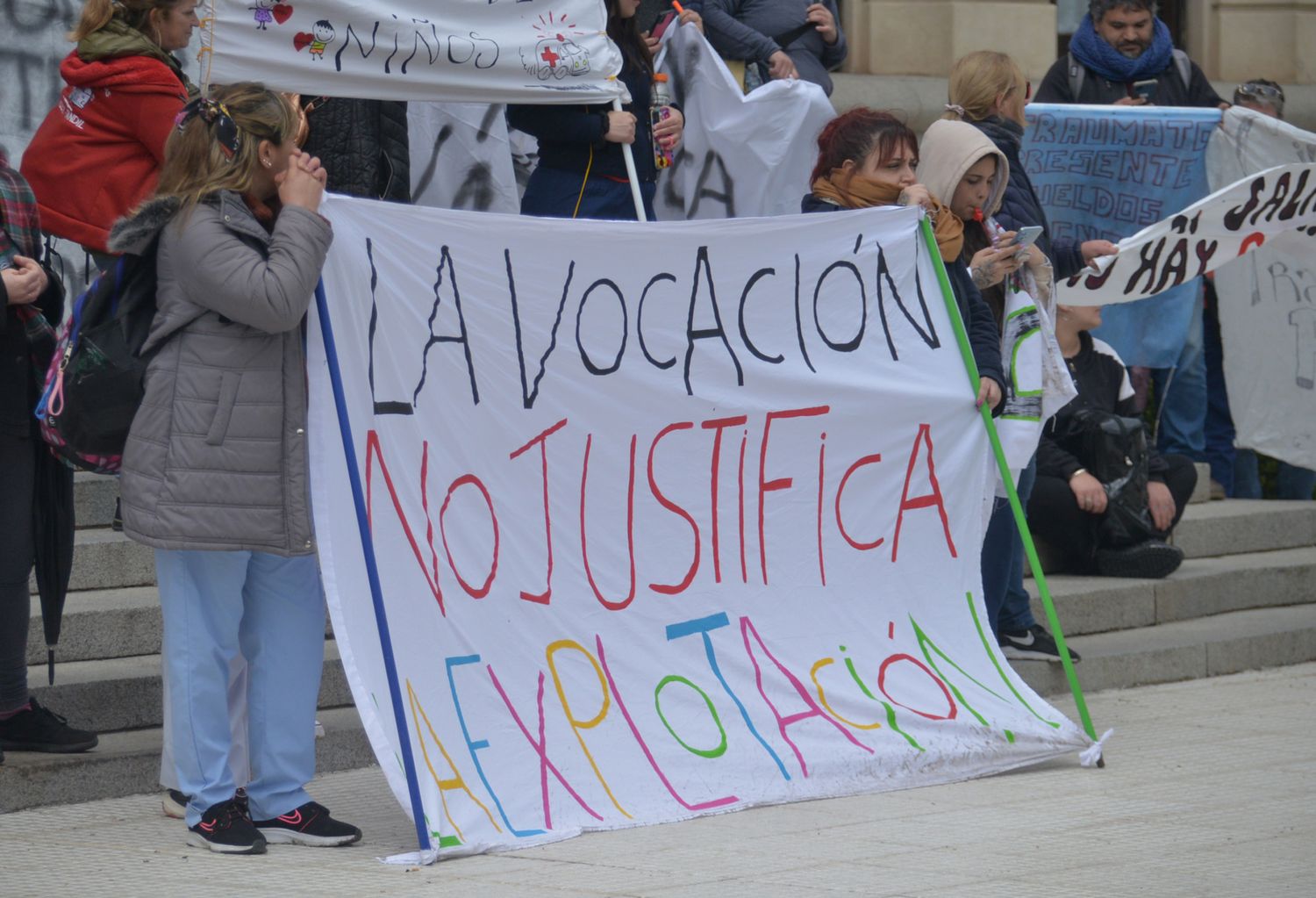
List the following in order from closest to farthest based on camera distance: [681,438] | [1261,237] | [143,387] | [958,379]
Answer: [143,387] < [681,438] < [958,379] < [1261,237]

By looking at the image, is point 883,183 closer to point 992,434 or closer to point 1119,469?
point 992,434

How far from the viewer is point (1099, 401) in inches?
311

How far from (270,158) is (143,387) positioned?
0.62 m

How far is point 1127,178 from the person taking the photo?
29.3 ft

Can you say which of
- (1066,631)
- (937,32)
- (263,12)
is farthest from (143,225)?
(937,32)

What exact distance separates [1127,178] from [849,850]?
5.25 metres

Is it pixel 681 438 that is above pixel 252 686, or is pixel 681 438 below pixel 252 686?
above

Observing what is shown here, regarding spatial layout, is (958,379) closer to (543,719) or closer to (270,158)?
(543,719)

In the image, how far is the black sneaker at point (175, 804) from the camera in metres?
4.82

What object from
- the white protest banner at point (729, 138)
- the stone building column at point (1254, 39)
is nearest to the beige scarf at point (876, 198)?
the white protest banner at point (729, 138)

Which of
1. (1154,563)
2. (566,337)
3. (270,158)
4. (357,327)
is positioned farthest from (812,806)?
(1154,563)

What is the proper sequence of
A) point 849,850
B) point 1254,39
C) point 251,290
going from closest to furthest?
point 251,290
point 849,850
point 1254,39

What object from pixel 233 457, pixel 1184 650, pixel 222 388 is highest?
pixel 222 388

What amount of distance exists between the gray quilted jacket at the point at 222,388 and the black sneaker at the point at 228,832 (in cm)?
64
